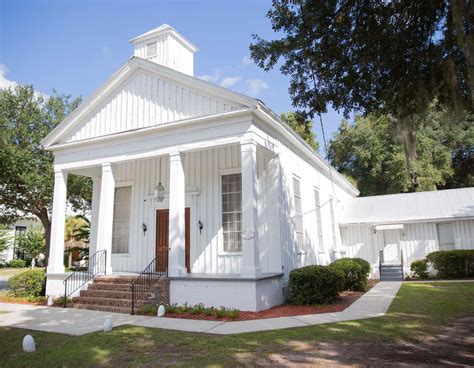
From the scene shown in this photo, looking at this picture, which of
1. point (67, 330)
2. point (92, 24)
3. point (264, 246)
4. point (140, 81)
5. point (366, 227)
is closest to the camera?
point (67, 330)

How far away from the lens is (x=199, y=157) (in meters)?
13.3

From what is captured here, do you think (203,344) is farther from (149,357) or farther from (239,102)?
(239,102)

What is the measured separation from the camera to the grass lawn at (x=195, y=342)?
229 inches

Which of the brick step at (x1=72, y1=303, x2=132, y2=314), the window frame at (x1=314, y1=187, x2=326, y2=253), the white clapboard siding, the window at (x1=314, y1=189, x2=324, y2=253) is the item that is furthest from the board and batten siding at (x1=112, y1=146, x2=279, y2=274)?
the window at (x1=314, y1=189, x2=324, y2=253)

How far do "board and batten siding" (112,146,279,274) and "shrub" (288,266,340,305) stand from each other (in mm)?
991

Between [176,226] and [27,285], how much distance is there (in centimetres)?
661

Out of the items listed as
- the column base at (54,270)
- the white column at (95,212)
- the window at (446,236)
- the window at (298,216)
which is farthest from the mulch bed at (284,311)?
the window at (446,236)

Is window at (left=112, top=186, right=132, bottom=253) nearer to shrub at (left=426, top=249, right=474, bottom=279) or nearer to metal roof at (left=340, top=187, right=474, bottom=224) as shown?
metal roof at (left=340, top=187, right=474, bottom=224)

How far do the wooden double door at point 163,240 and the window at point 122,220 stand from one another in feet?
4.67

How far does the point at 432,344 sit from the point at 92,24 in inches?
383

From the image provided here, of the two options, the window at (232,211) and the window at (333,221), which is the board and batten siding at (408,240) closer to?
the window at (333,221)

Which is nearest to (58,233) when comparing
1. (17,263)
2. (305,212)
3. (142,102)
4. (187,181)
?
(187,181)

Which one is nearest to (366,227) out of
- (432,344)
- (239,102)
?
(239,102)

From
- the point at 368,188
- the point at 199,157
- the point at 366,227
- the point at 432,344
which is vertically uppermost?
the point at 368,188
